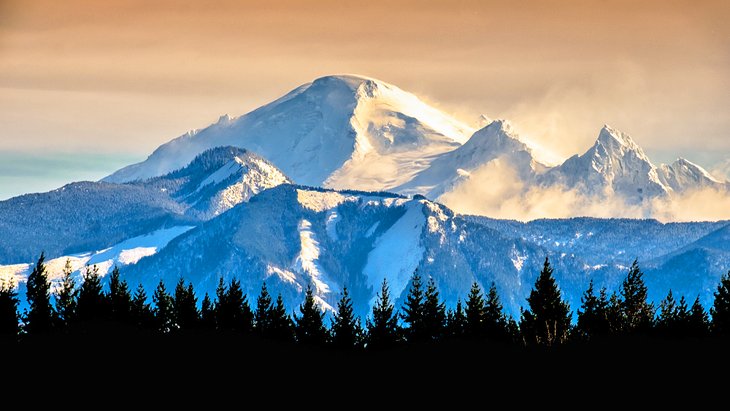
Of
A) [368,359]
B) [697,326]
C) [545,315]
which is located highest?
[545,315]

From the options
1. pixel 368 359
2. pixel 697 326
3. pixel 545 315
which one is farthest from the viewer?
pixel 545 315

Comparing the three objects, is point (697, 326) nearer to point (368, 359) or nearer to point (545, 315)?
point (545, 315)

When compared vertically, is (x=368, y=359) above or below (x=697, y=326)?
below

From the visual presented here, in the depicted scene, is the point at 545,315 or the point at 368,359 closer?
the point at 368,359

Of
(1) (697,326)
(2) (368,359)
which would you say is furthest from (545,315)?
(2) (368,359)

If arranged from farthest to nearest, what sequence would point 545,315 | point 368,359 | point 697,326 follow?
point 545,315 → point 697,326 → point 368,359

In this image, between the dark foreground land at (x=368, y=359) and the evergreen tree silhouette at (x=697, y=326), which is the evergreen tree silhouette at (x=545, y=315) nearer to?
the evergreen tree silhouette at (x=697, y=326)

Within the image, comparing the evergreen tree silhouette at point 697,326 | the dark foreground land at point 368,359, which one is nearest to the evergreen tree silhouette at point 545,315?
the evergreen tree silhouette at point 697,326

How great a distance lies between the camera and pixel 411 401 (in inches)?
4781

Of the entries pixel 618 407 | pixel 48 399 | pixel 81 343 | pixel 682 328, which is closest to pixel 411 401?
pixel 618 407

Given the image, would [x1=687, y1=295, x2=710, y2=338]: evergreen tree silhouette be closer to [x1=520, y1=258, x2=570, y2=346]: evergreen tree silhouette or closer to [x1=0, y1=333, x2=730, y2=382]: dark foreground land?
[x1=0, y1=333, x2=730, y2=382]: dark foreground land

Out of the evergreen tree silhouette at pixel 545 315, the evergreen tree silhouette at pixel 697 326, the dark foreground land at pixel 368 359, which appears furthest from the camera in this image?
the evergreen tree silhouette at pixel 545 315

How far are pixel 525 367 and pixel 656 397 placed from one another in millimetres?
16810

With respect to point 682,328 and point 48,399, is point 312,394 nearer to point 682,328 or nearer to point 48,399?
point 48,399
